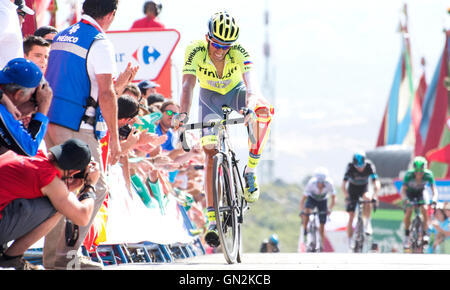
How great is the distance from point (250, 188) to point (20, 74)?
3726 mm

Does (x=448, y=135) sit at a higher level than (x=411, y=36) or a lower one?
lower

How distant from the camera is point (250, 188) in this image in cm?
938

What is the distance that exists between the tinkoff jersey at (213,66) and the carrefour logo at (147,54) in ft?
12.7

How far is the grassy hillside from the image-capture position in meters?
117

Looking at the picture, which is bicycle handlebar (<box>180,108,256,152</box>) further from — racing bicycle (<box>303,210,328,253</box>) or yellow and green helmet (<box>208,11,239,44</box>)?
racing bicycle (<box>303,210,328,253</box>)

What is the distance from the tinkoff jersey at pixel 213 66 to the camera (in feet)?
30.4

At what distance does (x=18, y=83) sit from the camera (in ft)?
20.2

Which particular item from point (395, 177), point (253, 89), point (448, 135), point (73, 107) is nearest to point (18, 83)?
point (73, 107)

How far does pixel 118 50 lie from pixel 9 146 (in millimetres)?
7523

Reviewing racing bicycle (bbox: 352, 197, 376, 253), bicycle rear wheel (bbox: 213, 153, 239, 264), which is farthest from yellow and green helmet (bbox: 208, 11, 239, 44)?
racing bicycle (bbox: 352, 197, 376, 253)

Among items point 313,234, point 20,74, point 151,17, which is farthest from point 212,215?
point 313,234

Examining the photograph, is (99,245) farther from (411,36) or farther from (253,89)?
(411,36)

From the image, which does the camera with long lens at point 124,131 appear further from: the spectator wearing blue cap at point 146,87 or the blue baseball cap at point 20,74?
the spectator wearing blue cap at point 146,87
